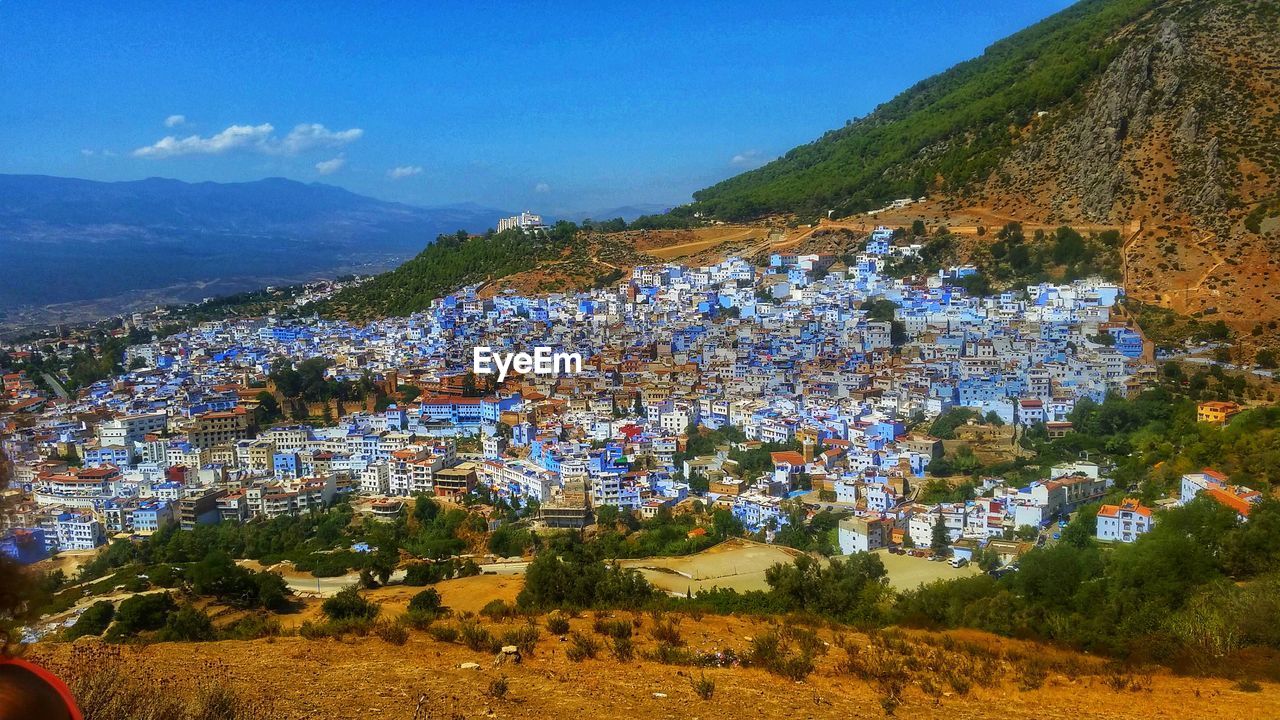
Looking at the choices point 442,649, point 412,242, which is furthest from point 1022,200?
point 412,242

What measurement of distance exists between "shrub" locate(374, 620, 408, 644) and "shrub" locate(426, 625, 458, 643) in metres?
0.13

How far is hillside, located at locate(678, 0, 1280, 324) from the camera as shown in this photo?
57.1 feet

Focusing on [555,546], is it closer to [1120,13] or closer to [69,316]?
[69,316]

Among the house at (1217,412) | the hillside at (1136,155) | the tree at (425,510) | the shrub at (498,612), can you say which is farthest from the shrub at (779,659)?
the hillside at (1136,155)

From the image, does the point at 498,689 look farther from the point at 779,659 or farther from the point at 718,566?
the point at 718,566

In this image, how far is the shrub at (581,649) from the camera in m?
3.76

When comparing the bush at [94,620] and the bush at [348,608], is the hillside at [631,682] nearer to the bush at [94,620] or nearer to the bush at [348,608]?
the bush at [348,608]

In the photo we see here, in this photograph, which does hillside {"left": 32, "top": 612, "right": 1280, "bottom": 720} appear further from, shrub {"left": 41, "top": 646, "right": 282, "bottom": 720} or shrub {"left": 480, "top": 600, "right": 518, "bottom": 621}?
shrub {"left": 480, "top": 600, "right": 518, "bottom": 621}

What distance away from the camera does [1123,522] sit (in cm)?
892

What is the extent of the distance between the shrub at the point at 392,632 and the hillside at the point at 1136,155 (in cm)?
1596

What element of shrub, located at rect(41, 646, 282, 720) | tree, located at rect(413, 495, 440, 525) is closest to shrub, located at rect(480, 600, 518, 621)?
shrub, located at rect(41, 646, 282, 720)

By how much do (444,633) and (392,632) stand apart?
254 mm

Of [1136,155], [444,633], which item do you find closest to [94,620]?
[444,633]

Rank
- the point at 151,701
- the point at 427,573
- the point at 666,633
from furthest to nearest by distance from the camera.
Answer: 1. the point at 427,573
2. the point at 666,633
3. the point at 151,701
